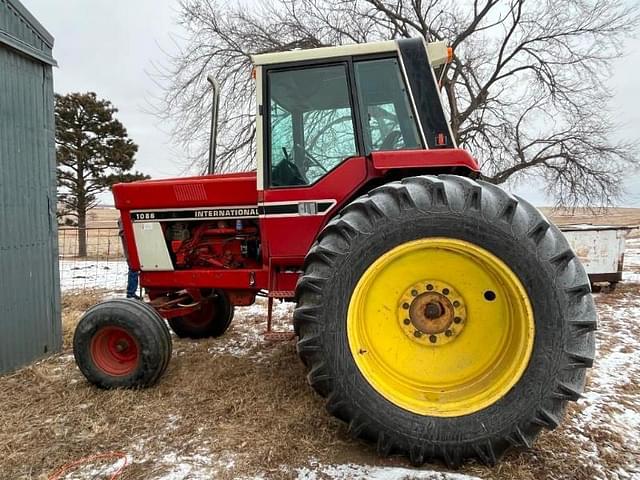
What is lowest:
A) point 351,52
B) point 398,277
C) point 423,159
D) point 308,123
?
point 398,277

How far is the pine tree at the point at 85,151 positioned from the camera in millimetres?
18391

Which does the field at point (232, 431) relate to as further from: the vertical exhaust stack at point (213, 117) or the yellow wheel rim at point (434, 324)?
the vertical exhaust stack at point (213, 117)

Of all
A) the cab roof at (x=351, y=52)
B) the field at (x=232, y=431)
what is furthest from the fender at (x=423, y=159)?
the field at (x=232, y=431)

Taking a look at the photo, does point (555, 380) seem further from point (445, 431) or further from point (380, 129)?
point (380, 129)

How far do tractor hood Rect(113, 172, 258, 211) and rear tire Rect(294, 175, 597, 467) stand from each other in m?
1.32

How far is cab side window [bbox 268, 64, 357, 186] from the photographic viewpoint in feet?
9.68

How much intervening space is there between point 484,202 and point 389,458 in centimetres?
140

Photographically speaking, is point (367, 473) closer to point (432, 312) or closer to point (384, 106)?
point (432, 312)

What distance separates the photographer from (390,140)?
2.92 metres

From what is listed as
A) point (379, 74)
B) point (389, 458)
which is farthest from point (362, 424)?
point (379, 74)

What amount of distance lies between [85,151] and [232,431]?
772 inches

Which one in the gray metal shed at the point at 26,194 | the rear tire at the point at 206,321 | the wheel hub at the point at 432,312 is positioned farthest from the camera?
the rear tire at the point at 206,321

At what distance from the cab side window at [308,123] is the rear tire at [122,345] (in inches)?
53.6

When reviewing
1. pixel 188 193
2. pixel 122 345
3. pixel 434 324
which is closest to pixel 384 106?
pixel 434 324
